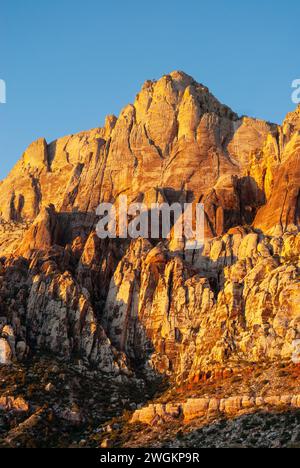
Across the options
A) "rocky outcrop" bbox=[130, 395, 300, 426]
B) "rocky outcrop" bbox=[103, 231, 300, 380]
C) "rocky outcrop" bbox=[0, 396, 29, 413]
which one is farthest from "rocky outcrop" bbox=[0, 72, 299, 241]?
"rocky outcrop" bbox=[0, 396, 29, 413]

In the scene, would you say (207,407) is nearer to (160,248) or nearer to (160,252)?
(160,252)

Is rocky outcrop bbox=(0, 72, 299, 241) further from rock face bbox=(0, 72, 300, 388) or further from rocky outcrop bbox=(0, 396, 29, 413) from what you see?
rocky outcrop bbox=(0, 396, 29, 413)

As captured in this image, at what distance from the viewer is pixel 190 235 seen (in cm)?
15400

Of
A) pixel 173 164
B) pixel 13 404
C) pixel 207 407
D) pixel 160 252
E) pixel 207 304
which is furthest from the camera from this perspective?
pixel 173 164

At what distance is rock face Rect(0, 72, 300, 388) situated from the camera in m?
132

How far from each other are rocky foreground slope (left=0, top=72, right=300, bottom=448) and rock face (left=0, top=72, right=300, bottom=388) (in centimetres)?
21

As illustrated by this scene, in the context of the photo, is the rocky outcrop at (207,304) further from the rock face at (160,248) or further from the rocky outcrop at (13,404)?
the rocky outcrop at (13,404)

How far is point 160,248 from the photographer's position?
488 ft

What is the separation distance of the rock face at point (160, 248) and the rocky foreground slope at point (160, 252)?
0.21m

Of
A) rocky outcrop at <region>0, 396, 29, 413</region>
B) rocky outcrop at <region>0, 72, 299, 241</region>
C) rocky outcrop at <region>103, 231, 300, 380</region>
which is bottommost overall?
rocky outcrop at <region>0, 396, 29, 413</region>

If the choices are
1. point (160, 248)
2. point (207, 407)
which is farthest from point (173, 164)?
point (207, 407)

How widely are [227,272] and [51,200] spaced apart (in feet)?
161

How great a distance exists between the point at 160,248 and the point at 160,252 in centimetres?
196

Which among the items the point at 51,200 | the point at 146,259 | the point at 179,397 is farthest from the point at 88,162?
the point at 179,397
